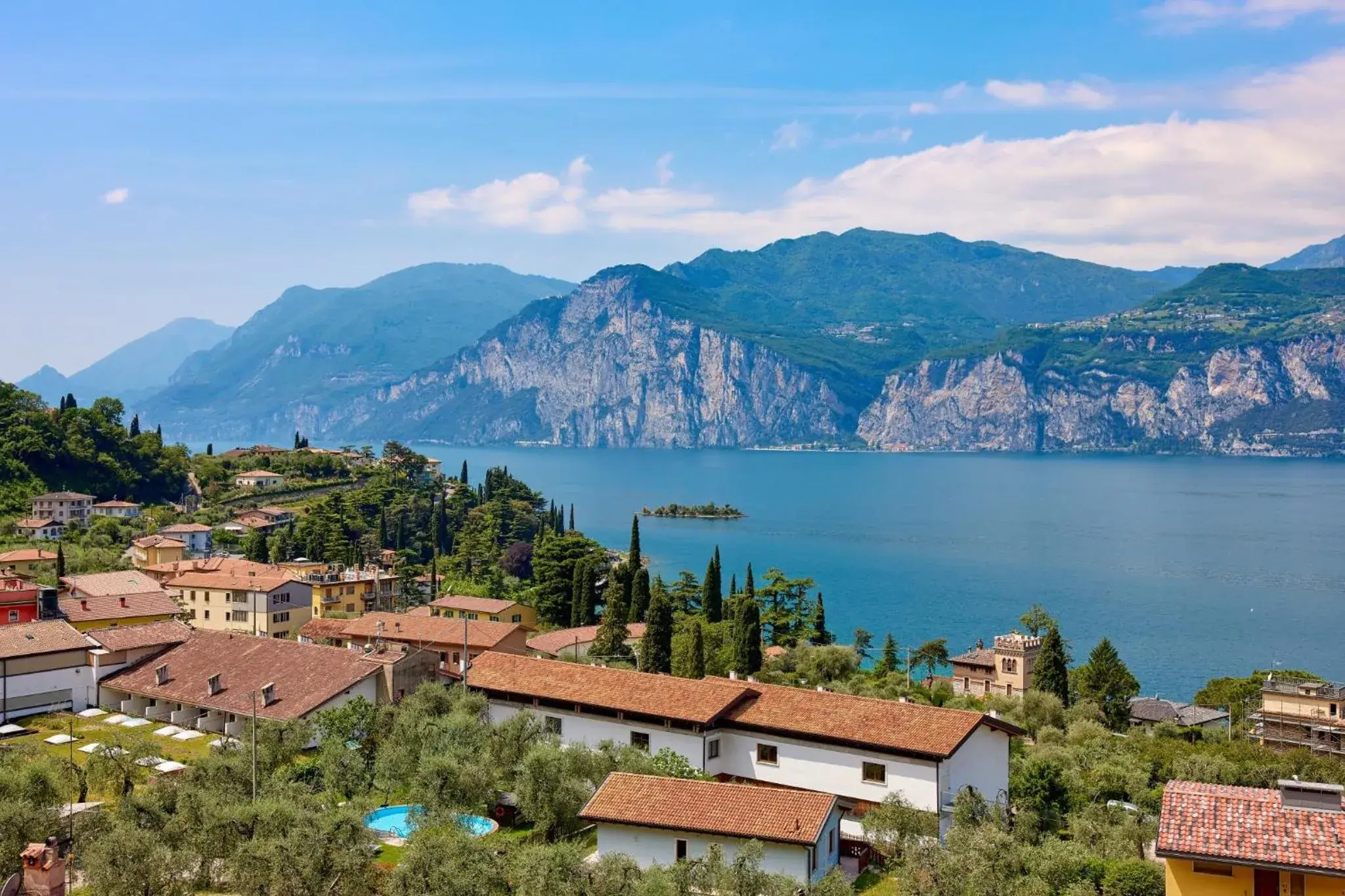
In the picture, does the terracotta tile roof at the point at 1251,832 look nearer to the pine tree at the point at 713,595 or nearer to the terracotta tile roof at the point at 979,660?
the terracotta tile roof at the point at 979,660

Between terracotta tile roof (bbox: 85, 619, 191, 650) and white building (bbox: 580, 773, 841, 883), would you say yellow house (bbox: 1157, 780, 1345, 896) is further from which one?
terracotta tile roof (bbox: 85, 619, 191, 650)

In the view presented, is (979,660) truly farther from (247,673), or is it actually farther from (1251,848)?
(1251,848)

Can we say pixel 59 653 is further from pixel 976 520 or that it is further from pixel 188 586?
Result: pixel 976 520

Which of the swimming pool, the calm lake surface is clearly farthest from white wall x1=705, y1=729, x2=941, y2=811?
the calm lake surface

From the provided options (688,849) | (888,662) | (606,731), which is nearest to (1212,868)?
(688,849)

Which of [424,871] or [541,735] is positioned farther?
[541,735]

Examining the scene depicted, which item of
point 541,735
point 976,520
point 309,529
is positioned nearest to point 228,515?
point 309,529

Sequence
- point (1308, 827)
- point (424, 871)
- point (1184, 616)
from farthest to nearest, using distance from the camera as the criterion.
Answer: point (1184, 616) → point (424, 871) → point (1308, 827)

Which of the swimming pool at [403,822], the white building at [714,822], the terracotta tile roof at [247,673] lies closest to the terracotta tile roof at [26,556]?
the terracotta tile roof at [247,673]
